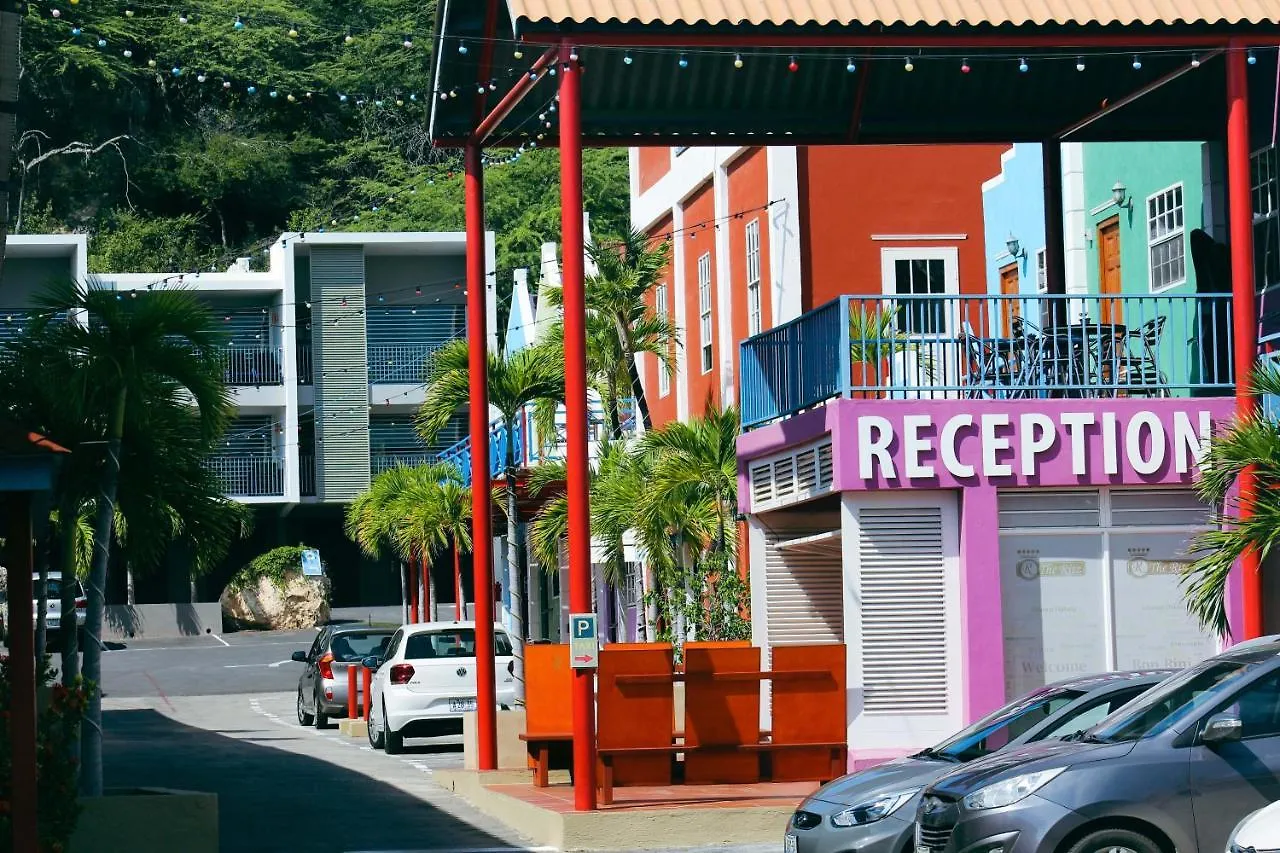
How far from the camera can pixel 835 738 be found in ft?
58.6

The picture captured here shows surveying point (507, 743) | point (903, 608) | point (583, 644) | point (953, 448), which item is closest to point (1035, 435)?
point (953, 448)

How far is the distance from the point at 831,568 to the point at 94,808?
408 inches

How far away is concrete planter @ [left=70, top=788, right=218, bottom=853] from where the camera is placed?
574 inches

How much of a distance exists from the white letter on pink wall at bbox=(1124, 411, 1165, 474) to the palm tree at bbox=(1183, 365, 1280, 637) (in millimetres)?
1433

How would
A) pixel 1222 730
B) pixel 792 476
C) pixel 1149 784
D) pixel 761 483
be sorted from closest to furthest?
1. pixel 1222 730
2. pixel 1149 784
3. pixel 792 476
4. pixel 761 483

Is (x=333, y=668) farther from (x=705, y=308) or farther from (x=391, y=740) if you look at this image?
(x=705, y=308)

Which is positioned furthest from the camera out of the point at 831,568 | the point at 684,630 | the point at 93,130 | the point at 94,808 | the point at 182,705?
the point at 93,130

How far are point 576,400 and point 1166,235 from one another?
34.8ft

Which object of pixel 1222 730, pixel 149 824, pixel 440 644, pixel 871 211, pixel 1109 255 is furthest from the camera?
pixel 871 211

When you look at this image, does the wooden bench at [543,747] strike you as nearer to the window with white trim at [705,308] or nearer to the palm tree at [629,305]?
the palm tree at [629,305]

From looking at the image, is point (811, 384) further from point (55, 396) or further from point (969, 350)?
point (55, 396)

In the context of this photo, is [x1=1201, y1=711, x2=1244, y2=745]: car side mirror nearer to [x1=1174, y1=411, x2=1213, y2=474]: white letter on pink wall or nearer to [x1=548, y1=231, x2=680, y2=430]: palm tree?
[x1=1174, y1=411, x2=1213, y2=474]: white letter on pink wall

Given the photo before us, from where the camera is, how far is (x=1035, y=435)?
19.5m

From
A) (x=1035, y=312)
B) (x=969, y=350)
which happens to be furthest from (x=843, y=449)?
(x=1035, y=312)
